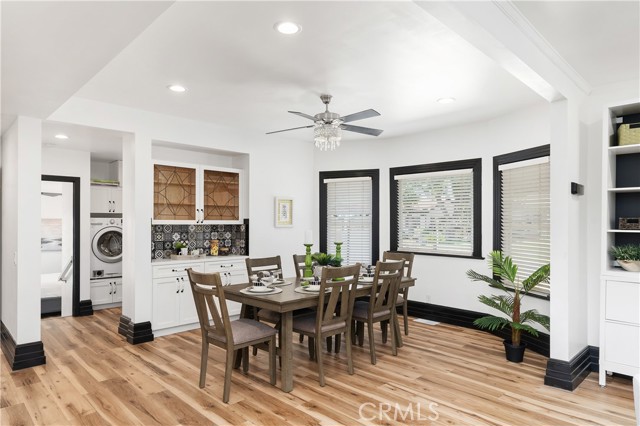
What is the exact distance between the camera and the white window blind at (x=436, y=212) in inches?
217

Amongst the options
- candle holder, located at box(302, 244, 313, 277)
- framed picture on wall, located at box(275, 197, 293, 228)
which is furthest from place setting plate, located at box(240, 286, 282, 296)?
framed picture on wall, located at box(275, 197, 293, 228)

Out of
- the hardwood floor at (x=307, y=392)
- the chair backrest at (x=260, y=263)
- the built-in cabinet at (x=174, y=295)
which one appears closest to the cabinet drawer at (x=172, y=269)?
the built-in cabinet at (x=174, y=295)

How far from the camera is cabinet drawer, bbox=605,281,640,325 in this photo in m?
3.26

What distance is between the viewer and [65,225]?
6086 mm

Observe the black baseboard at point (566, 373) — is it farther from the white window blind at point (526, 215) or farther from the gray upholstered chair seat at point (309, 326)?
the gray upholstered chair seat at point (309, 326)

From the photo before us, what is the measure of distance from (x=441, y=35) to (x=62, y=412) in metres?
3.76

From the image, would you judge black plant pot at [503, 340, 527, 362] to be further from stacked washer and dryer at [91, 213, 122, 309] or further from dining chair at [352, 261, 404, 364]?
stacked washer and dryer at [91, 213, 122, 309]

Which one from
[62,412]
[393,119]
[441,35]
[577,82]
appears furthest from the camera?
[393,119]

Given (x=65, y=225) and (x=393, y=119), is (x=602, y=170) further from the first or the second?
(x=65, y=225)

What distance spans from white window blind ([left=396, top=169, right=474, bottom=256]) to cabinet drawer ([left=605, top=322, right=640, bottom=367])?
2.15 meters

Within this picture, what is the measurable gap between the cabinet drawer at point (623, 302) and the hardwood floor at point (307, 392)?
1.95 feet

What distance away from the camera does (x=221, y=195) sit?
577cm

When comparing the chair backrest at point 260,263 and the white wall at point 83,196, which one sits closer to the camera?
the chair backrest at point 260,263

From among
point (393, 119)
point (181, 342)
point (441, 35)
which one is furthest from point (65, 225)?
point (441, 35)
